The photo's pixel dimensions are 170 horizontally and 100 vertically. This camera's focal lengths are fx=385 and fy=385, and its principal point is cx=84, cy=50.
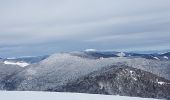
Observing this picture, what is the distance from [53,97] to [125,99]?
6.23 meters

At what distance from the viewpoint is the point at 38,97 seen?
32.9 meters

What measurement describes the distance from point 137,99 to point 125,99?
1011mm

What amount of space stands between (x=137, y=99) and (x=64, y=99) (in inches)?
242

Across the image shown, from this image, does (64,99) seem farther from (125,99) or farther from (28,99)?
(125,99)

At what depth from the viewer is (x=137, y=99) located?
3238 cm

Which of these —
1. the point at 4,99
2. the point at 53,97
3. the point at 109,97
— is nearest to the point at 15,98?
the point at 4,99

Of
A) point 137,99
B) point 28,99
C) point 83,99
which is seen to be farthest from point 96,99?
point 28,99

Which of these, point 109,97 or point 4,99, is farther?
point 109,97

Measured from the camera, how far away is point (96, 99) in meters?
32.8

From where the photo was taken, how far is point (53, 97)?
33469 mm

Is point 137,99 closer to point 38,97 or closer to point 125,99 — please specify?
point 125,99

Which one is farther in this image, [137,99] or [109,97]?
[109,97]

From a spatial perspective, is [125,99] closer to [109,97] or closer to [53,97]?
[109,97]

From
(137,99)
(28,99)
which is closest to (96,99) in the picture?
(137,99)
